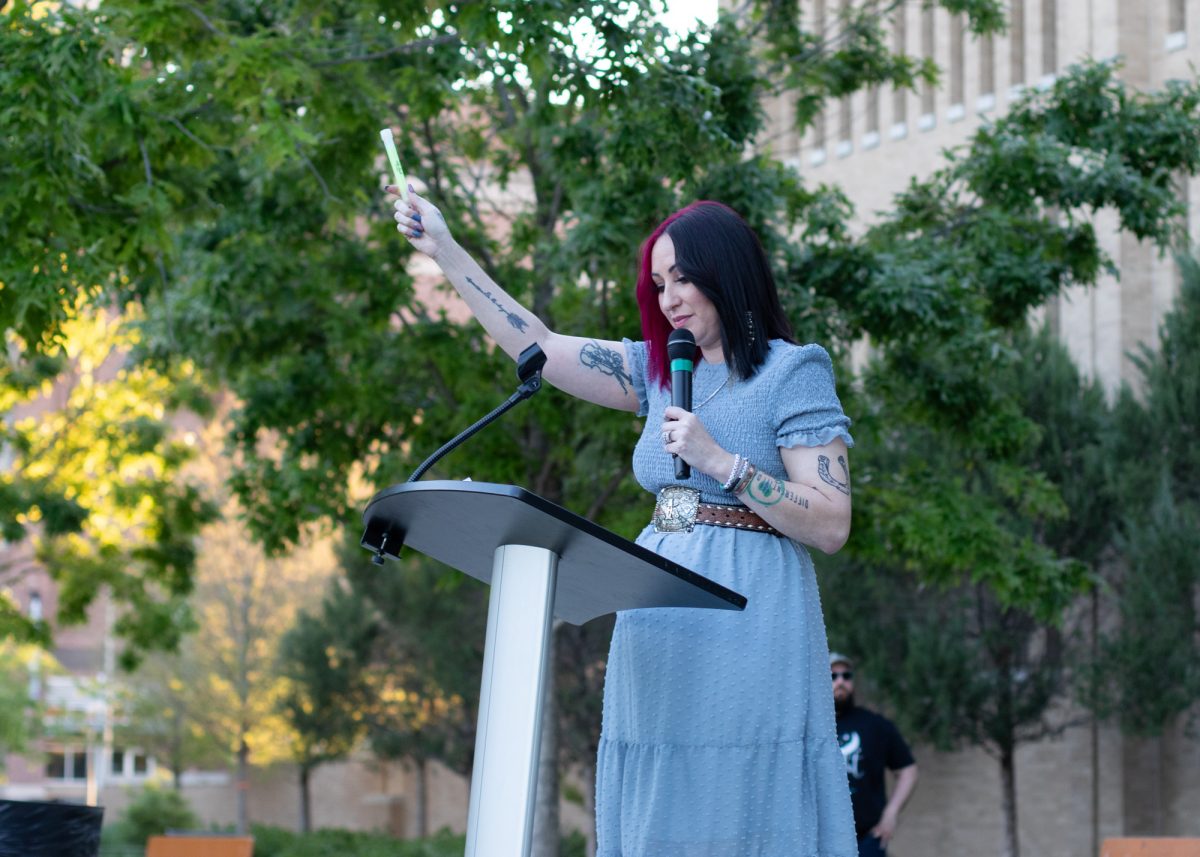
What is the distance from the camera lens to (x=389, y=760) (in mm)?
30125

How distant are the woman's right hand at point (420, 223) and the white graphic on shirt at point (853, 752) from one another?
6806 mm

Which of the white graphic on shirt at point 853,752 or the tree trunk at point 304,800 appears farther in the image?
the tree trunk at point 304,800

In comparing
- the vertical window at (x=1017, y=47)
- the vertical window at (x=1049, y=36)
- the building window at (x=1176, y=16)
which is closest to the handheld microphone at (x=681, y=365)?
the building window at (x=1176, y=16)

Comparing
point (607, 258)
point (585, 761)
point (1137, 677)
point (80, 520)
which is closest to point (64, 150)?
point (607, 258)

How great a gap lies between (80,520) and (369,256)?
692 cm

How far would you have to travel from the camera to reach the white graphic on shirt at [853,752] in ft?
31.5

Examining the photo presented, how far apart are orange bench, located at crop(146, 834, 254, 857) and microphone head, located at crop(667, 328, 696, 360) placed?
210 inches

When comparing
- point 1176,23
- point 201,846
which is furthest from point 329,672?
point 201,846

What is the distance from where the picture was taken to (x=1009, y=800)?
24750 mm

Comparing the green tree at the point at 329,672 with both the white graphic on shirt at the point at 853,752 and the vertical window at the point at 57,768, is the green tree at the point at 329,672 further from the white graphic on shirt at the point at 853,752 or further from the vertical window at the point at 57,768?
the vertical window at the point at 57,768

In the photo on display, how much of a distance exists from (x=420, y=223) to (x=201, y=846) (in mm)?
5506

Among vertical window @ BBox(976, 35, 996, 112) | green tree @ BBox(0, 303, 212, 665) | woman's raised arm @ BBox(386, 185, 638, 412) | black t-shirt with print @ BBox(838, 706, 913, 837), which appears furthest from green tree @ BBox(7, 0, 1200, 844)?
vertical window @ BBox(976, 35, 996, 112)

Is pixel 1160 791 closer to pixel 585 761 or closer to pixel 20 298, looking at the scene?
pixel 585 761

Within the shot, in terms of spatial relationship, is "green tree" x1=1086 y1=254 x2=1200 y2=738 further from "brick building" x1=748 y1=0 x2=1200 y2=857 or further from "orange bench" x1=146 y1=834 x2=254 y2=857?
"orange bench" x1=146 y1=834 x2=254 y2=857
